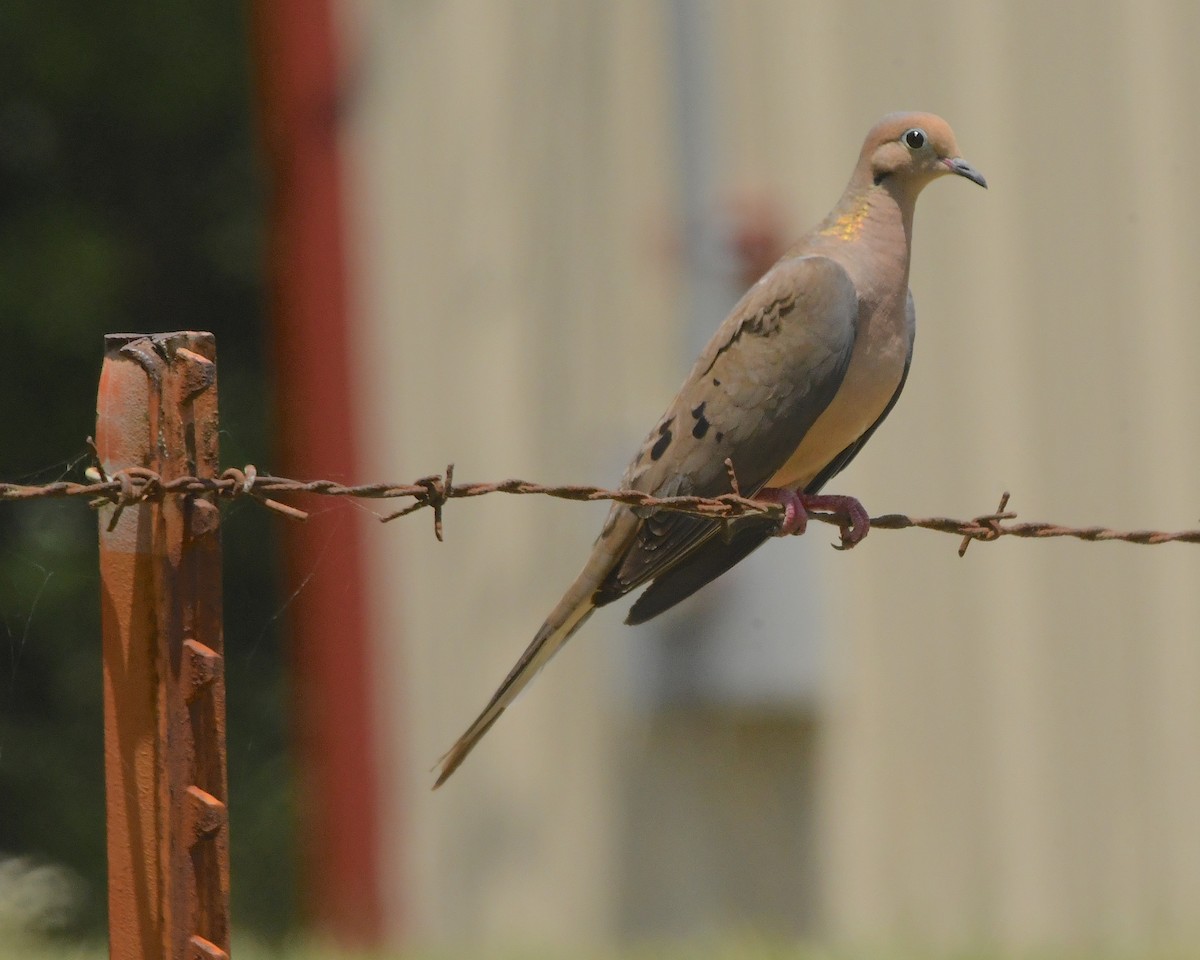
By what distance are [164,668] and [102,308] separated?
8941mm

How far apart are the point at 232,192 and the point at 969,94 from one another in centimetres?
634

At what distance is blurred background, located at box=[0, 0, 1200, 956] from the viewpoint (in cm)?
636

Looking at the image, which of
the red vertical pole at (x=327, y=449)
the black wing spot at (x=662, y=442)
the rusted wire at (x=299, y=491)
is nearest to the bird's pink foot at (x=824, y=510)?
the black wing spot at (x=662, y=442)

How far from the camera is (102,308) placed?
10672 mm

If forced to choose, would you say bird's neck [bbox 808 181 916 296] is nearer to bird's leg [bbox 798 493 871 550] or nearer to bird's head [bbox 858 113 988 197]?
bird's head [bbox 858 113 988 197]

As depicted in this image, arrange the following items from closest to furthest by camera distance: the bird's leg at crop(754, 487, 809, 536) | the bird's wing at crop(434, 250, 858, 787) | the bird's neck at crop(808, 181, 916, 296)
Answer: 1. the bird's leg at crop(754, 487, 809, 536)
2. the bird's wing at crop(434, 250, 858, 787)
3. the bird's neck at crop(808, 181, 916, 296)

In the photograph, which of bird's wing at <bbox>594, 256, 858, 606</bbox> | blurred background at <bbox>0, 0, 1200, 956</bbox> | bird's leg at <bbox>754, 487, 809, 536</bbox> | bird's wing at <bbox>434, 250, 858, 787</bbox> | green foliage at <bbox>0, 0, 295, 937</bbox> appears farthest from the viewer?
green foliage at <bbox>0, 0, 295, 937</bbox>

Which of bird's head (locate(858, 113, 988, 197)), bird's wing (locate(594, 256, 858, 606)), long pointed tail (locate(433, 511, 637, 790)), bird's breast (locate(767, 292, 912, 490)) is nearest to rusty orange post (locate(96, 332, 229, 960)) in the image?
long pointed tail (locate(433, 511, 637, 790))

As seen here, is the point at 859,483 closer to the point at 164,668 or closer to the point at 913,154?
the point at 913,154

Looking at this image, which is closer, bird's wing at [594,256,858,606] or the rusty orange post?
the rusty orange post

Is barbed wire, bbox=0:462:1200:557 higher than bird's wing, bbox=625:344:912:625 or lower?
higher

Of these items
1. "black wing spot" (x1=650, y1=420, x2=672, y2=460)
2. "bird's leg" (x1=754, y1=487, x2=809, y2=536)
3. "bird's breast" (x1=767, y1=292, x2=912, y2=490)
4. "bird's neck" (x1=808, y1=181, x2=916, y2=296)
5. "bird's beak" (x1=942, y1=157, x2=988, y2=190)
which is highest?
"bird's beak" (x1=942, y1=157, x2=988, y2=190)

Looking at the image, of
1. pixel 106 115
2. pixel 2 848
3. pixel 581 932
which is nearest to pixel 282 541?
pixel 2 848

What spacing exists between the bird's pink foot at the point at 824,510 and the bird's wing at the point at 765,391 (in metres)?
0.08
